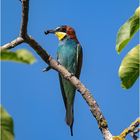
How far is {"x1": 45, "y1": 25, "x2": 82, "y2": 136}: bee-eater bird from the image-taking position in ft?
21.3

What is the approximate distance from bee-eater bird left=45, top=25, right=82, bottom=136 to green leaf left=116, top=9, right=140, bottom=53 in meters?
3.68

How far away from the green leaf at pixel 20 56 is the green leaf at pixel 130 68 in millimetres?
840

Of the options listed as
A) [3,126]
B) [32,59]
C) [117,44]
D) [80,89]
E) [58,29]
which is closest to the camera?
[32,59]

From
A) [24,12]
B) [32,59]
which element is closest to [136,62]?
[32,59]

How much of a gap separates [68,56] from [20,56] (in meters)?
5.85

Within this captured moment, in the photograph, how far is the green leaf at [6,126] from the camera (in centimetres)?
163

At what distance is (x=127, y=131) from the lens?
246 centimetres

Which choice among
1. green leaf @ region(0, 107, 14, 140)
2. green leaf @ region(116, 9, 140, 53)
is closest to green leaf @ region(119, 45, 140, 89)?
green leaf @ region(116, 9, 140, 53)

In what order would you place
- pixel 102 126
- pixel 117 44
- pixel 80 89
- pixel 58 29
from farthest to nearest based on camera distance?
1. pixel 58 29
2. pixel 80 89
3. pixel 102 126
4. pixel 117 44

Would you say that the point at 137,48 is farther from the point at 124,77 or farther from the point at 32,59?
the point at 32,59

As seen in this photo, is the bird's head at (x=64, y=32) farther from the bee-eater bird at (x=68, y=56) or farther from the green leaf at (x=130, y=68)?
the green leaf at (x=130, y=68)

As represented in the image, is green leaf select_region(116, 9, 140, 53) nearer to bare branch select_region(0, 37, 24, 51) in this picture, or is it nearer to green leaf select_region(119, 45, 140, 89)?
green leaf select_region(119, 45, 140, 89)

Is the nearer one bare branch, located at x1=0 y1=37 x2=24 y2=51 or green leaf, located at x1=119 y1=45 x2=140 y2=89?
green leaf, located at x1=119 y1=45 x2=140 y2=89

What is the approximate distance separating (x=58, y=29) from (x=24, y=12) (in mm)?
4692
